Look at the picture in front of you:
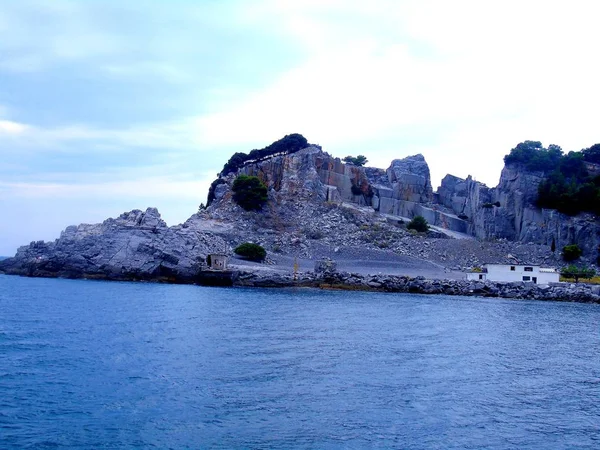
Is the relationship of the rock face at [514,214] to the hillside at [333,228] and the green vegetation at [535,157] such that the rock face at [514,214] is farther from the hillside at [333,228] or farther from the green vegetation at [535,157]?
the green vegetation at [535,157]

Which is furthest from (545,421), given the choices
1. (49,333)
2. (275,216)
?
(275,216)

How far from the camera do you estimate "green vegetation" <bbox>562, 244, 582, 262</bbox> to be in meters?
67.1

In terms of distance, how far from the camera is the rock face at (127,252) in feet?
180

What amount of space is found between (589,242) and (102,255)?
50987 mm

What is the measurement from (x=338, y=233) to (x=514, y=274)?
20997 mm

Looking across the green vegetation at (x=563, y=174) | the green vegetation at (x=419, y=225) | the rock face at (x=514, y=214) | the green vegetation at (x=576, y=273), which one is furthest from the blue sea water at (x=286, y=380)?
the green vegetation at (x=419, y=225)

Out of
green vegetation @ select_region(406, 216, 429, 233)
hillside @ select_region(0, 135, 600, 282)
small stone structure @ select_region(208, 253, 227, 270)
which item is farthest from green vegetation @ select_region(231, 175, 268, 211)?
small stone structure @ select_region(208, 253, 227, 270)

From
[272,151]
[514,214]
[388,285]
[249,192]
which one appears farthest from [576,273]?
[272,151]

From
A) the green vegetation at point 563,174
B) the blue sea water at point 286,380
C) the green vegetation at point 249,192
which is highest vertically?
the green vegetation at point 563,174

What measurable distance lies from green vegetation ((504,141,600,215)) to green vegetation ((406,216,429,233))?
14251 millimetres

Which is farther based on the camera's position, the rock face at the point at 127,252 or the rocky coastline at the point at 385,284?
the rock face at the point at 127,252

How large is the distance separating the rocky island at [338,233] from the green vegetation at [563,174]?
0.60m

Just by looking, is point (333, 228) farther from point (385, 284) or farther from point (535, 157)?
point (535, 157)

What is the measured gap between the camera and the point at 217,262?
181 ft
